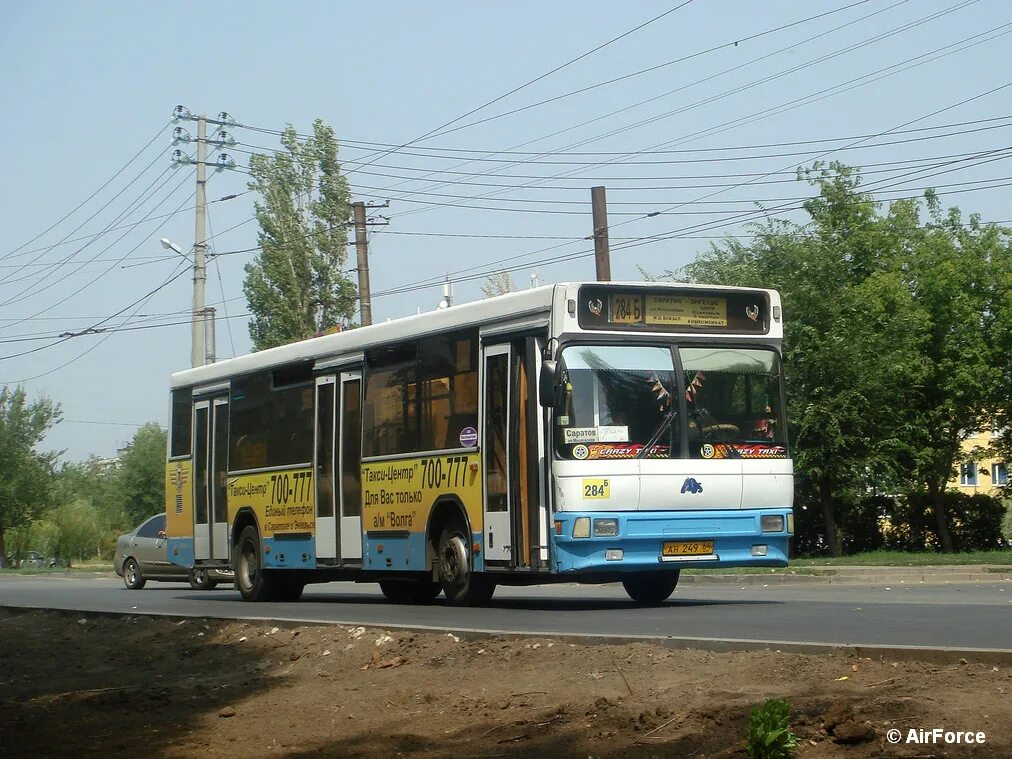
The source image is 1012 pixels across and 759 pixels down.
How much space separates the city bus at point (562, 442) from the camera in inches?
601

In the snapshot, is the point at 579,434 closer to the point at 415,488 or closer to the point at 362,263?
the point at 415,488

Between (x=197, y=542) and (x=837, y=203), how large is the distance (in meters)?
26.6

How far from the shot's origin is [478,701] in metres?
8.82

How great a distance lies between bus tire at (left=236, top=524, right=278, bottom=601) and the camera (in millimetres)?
20969

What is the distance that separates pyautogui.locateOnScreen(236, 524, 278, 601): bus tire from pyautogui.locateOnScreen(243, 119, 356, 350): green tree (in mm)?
30435

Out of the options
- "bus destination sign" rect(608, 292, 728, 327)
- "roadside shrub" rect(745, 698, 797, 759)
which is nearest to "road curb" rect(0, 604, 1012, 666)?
"roadside shrub" rect(745, 698, 797, 759)

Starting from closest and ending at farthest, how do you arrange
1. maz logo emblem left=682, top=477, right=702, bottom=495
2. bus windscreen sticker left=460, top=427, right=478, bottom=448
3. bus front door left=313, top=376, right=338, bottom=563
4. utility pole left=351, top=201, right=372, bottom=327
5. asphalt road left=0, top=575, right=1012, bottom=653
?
asphalt road left=0, top=575, right=1012, bottom=653 → maz logo emblem left=682, top=477, right=702, bottom=495 → bus windscreen sticker left=460, top=427, right=478, bottom=448 → bus front door left=313, top=376, right=338, bottom=563 → utility pole left=351, top=201, right=372, bottom=327

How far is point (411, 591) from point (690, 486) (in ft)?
Result: 18.7

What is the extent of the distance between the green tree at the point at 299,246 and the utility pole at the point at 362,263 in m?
13.3

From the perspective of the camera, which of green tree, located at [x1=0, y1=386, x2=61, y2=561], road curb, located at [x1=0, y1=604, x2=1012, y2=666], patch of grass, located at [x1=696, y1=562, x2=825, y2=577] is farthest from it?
green tree, located at [x1=0, y1=386, x2=61, y2=561]

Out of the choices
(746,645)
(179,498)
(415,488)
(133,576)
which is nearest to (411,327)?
(415,488)

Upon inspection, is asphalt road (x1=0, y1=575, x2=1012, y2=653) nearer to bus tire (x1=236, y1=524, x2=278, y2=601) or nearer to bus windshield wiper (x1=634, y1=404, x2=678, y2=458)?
bus tire (x1=236, y1=524, x2=278, y2=601)

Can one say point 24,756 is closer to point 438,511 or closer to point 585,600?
point 438,511

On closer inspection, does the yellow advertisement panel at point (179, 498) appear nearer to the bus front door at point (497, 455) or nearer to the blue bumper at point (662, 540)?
the bus front door at point (497, 455)
